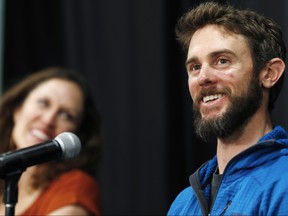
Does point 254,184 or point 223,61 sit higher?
point 223,61

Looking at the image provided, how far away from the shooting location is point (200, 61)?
192 centimetres

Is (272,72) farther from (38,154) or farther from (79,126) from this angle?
(79,126)

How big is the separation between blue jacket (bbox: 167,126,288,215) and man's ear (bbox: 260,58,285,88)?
0.15 m

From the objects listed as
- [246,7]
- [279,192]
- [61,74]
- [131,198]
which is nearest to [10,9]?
[61,74]

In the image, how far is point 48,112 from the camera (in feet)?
9.02

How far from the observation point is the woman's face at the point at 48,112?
2730 mm

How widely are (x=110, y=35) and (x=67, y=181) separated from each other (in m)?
0.82

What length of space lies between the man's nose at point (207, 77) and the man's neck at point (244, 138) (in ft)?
0.51

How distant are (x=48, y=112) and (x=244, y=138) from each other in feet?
3.64

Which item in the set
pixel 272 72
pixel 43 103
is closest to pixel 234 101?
pixel 272 72

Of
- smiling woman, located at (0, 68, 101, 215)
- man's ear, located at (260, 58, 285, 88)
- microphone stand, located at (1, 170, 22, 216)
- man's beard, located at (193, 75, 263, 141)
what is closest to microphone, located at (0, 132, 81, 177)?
microphone stand, located at (1, 170, 22, 216)

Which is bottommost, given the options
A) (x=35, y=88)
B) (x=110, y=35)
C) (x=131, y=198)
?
(x=131, y=198)

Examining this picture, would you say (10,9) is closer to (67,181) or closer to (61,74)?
(61,74)

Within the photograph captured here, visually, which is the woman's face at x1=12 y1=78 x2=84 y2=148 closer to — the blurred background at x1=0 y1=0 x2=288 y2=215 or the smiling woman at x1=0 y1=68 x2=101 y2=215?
the smiling woman at x1=0 y1=68 x2=101 y2=215
